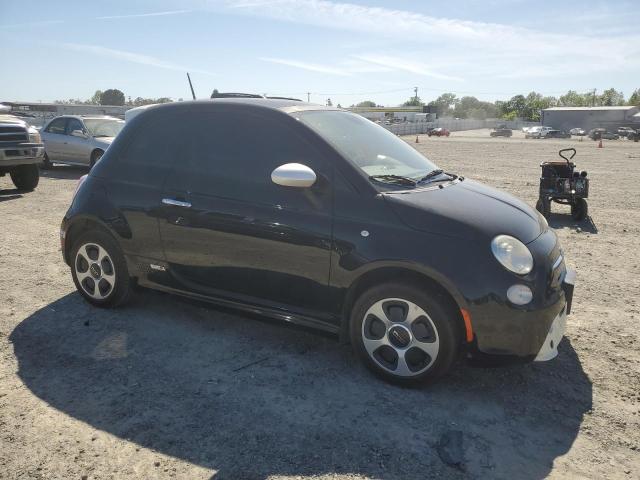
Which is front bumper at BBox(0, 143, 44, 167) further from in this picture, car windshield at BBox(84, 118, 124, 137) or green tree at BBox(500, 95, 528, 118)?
green tree at BBox(500, 95, 528, 118)

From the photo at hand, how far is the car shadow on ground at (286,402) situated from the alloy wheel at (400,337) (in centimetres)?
17

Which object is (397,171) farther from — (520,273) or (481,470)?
(481,470)

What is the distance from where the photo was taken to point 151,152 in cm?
415

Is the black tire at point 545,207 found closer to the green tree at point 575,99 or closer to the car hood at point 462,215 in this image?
the car hood at point 462,215

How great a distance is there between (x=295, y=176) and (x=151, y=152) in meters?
1.51

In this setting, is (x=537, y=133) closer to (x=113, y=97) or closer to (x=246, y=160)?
(x=246, y=160)

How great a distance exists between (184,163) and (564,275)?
113 inches

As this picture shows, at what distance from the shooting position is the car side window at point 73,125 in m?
13.8

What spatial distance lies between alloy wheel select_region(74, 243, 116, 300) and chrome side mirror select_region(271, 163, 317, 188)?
1.92 meters

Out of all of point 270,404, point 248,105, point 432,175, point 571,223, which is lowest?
point 270,404

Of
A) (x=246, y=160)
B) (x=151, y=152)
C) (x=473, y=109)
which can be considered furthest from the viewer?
(x=473, y=109)

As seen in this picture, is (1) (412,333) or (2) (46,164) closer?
(1) (412,333)

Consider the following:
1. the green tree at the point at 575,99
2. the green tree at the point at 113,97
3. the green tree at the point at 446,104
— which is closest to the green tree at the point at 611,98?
the green tree at the point at 575,99

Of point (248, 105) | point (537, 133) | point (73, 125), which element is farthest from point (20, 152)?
point (537, 133)
